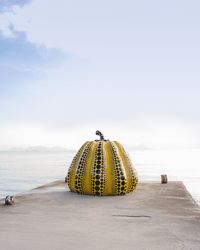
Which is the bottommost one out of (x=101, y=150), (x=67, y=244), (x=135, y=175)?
(x=67, y=244)

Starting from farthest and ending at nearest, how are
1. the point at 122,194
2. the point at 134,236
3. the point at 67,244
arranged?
the point at 122,194 → the point at 134,236 → the point at 67,244

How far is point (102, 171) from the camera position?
8.91 m

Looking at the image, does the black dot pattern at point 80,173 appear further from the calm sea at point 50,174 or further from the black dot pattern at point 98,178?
the calm sea at point 50,174

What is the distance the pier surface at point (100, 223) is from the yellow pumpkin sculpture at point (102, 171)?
0.38 meters

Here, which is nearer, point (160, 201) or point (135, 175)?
point (160, 201)

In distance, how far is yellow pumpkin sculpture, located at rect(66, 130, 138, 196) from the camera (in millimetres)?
8922

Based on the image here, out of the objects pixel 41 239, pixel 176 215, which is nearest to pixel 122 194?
pixel 176 215

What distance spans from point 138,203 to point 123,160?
177cm

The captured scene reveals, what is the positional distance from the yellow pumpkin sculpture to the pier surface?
0.38 m

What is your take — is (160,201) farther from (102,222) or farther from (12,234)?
(12,234)

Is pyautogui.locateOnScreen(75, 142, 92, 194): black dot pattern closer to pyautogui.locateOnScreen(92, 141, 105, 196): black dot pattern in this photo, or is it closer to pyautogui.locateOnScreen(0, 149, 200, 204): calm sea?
pyautogui.locateOnScreen(92, 141, 105, 196): black dot pattern

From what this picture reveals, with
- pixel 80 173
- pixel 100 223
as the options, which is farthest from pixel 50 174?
pixel 100 223

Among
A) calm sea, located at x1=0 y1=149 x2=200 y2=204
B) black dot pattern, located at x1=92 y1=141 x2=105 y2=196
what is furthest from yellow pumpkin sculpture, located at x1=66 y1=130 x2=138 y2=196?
calm sea, located at x1=0 y1=149 x2=200 y2=204

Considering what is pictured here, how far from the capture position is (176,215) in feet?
21.4
